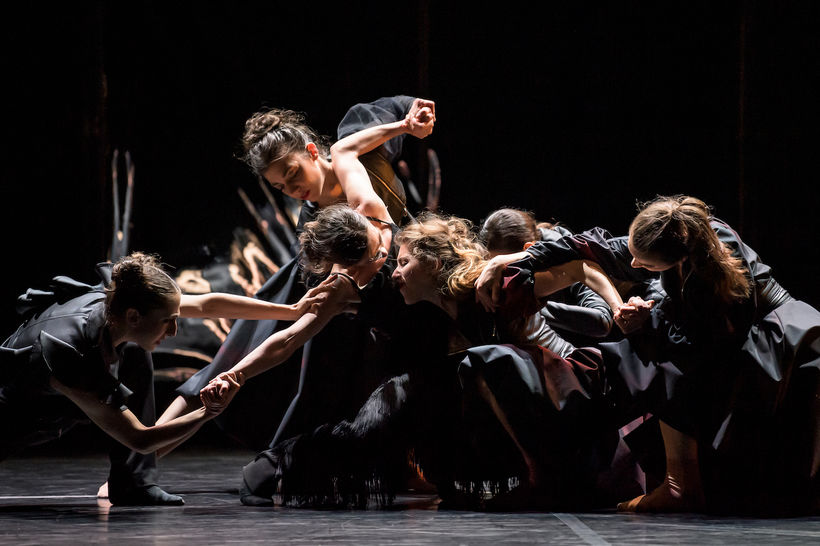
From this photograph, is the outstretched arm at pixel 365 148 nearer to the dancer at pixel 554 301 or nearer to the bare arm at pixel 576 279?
the dancer at pixel 554 301

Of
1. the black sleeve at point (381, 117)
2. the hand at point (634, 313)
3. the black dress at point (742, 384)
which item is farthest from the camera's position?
the black sleeve at point (381, 117)

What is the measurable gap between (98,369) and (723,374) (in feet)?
4.97

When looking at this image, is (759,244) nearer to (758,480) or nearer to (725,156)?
(725,156)

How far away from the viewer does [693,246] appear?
2.27 meters

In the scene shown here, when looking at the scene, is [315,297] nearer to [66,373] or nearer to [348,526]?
[66,373]

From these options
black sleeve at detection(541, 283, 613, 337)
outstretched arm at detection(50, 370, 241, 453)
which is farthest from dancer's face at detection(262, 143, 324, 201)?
outstretched arm at detection(50, 370, 241, 453)

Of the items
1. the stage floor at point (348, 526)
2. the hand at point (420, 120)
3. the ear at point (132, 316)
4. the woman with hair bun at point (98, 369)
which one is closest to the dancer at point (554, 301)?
the hand at point (420, 120)

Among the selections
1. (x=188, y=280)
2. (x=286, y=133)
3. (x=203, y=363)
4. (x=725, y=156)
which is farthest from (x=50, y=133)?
(x=725, y=156)

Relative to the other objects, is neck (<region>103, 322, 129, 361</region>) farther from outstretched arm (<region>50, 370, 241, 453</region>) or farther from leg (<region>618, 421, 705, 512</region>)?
leg (<region>618, 421, 705, 512</region>)

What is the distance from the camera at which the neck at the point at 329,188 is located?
3.28 meters

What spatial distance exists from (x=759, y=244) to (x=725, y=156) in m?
0.46

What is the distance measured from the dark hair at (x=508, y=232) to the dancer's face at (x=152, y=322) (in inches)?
45.2

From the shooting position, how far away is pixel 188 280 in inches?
193

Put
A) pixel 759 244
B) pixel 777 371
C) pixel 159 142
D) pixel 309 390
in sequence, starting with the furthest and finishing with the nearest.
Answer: pixel 159 142 < pixel 759 244 < pixel 309 390 < pixel 777 371
